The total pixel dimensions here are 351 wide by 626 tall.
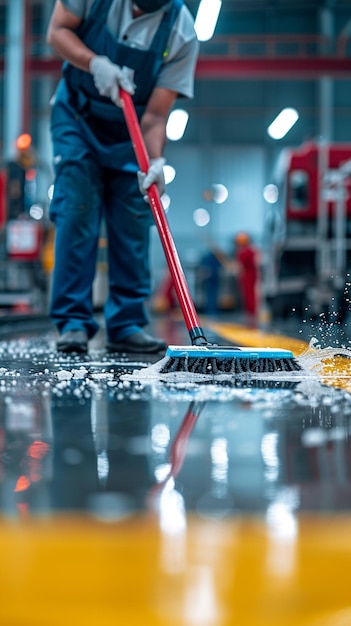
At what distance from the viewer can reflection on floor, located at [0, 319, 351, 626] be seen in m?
0.43

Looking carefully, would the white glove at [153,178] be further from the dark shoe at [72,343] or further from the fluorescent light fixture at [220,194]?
the fluorescent light fixture at [220,194]

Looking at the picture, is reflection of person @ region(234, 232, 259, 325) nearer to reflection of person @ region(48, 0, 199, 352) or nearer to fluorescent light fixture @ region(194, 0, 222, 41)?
fluorescent light fixture @ region(194, 0, 222, 41)

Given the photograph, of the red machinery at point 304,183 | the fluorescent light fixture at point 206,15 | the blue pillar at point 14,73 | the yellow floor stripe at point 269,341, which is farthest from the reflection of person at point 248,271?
the yellow floor stripe at point 269,341

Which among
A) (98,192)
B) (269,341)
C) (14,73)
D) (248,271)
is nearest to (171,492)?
(98,192)

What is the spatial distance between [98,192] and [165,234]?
554mm

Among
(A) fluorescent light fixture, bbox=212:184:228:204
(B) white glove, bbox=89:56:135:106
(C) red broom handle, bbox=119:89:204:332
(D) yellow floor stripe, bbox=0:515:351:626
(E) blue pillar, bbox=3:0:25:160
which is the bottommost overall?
(D) yellow floor stripe, bbox=0:515:351:626

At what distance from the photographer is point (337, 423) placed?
0.99 m

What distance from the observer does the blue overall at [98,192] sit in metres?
2.38

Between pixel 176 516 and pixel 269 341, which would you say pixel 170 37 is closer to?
pixel 269 341

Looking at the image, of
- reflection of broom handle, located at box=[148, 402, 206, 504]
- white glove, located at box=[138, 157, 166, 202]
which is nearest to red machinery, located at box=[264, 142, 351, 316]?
white glove, located at box=[138, 157, 166, 202]

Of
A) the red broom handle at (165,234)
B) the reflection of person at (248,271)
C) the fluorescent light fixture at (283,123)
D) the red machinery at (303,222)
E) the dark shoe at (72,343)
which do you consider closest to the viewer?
the red broom handle at (165,234)

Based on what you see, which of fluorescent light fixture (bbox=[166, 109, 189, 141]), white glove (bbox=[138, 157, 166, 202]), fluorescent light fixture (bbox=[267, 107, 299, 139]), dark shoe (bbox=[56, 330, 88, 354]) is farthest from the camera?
fluorescent light fixture (bbox=[166, 109, 189, 141])

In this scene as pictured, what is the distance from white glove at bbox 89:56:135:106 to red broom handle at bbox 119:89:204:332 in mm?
29

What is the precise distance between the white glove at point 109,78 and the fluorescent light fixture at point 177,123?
593 inches
